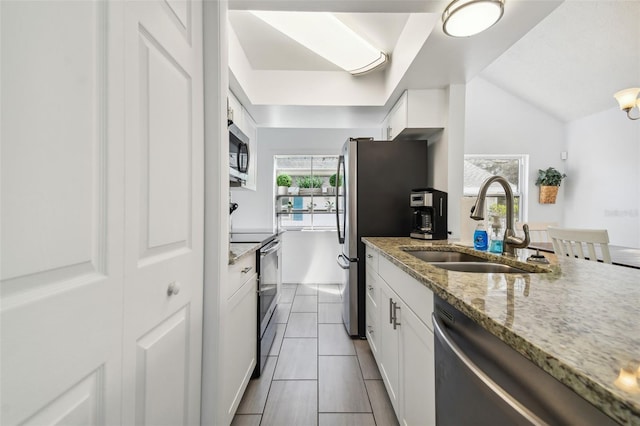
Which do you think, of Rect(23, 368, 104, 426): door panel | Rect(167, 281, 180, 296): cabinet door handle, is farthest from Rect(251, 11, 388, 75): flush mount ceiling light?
Rect(23, 368, 104, 426): door panel

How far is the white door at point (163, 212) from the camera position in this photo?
67 cm

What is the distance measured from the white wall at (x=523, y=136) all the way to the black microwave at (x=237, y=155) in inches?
160

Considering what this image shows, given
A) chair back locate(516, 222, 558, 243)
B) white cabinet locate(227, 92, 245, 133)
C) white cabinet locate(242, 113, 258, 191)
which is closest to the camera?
white cabinet locate(227, 92, 245, 133)

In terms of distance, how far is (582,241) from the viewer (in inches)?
79.0

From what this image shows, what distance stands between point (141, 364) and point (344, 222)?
211cm

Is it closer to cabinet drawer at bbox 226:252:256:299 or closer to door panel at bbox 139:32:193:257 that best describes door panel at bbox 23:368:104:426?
door panel at bbox 139:32:193:257

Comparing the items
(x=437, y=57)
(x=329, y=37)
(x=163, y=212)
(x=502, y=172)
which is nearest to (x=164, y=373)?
(x=163, y=212)

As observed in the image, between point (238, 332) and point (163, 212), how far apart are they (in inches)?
34.9

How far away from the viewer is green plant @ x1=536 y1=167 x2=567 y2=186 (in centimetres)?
431

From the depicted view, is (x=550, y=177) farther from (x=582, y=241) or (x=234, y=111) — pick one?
(x=234, y=111)

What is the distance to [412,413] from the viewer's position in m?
1.11

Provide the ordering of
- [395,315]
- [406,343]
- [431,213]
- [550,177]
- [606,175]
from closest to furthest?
[406,343] → [395,315] → [431,213] → [606,175] → [550,177]

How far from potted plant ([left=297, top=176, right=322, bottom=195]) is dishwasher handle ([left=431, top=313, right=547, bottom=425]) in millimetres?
3524

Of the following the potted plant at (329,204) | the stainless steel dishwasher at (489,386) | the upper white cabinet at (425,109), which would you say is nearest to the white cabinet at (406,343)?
the stainless steel dishwasher at (489,386)
